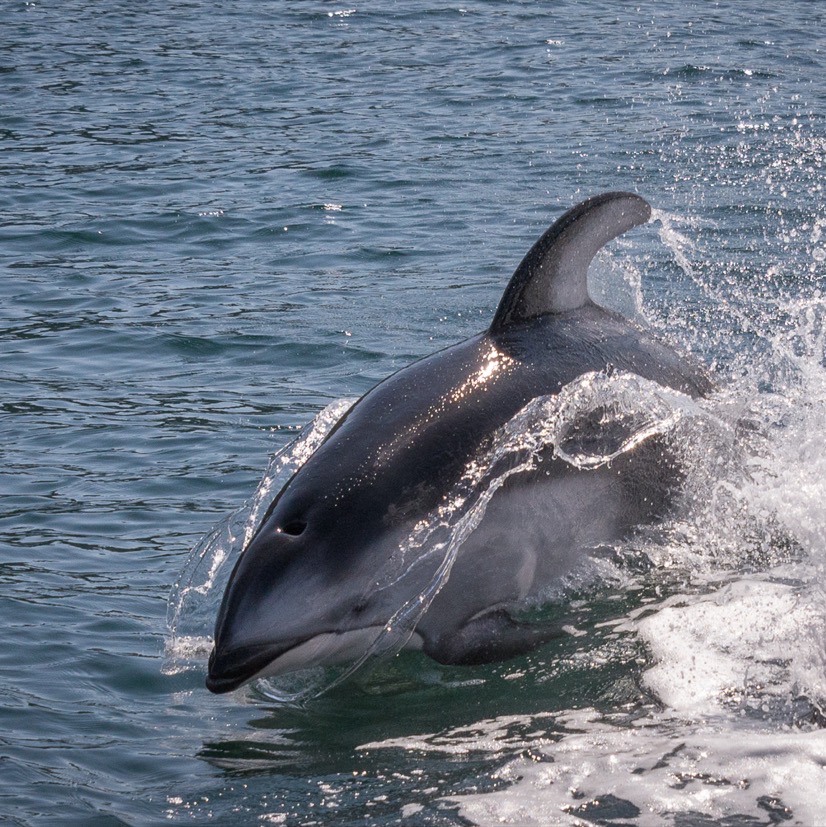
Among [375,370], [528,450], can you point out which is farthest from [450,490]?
[375,370]

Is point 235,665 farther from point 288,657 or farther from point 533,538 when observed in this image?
point 533,538

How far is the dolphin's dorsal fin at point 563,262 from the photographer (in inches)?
289

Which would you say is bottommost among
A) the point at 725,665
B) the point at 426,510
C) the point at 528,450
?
the point at 725,665

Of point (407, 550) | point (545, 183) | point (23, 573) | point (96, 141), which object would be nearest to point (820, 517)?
point (407, 550)

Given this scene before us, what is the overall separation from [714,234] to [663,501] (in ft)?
22.6

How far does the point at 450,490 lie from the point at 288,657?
1062mm

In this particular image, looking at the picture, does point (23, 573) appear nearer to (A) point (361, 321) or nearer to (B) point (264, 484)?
(B) point (264, 484)

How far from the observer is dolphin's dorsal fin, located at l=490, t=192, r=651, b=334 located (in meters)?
7.35

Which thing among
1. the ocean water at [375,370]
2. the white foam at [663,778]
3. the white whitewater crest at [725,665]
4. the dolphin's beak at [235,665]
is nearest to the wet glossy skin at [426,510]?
the dolphin's beak at [235,665]

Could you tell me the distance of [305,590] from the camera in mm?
5992

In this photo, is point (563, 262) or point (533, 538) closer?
point (533, 538)

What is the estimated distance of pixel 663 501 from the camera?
24.8 feet

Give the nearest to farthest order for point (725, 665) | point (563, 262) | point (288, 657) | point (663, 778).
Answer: point (663, 778)
point (288, 657)
point (725, 665)
point (563, 262)

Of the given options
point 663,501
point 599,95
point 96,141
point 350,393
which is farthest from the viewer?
point 599,95
